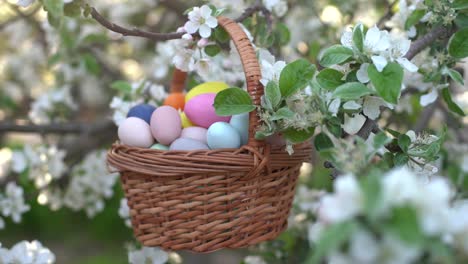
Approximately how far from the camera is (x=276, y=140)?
46.3 inches

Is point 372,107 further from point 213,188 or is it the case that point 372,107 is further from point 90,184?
point 90,184

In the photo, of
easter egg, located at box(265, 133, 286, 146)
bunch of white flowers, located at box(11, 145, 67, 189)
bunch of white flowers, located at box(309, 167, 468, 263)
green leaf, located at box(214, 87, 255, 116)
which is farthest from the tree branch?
bunch of white flowers, located at box(11, 145, 67, 189)

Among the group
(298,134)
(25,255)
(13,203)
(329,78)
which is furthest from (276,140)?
(13,203)

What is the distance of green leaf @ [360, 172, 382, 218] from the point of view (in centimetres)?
67

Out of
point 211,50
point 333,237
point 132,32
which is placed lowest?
point 333,237

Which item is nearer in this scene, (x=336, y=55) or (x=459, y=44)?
(x=336, y=55)

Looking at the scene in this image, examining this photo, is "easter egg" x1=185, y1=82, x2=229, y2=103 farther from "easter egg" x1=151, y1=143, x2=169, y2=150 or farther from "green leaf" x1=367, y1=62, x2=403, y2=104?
"green leaf" x1=367, y1=62, x2=403, y2=104

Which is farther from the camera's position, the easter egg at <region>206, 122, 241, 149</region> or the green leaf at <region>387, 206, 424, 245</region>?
the easter egg at <region>206, 122, 241, 149</region>

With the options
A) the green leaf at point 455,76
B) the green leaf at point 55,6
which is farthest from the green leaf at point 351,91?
the green leaf at point 55,6

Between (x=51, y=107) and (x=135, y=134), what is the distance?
1048mm

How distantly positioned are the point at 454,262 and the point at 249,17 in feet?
3.26

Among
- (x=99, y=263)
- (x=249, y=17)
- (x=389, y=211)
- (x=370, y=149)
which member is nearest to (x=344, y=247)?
(x=389, y=211)

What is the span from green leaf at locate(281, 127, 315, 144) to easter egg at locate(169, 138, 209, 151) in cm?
20

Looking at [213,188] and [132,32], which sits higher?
[132,32]
